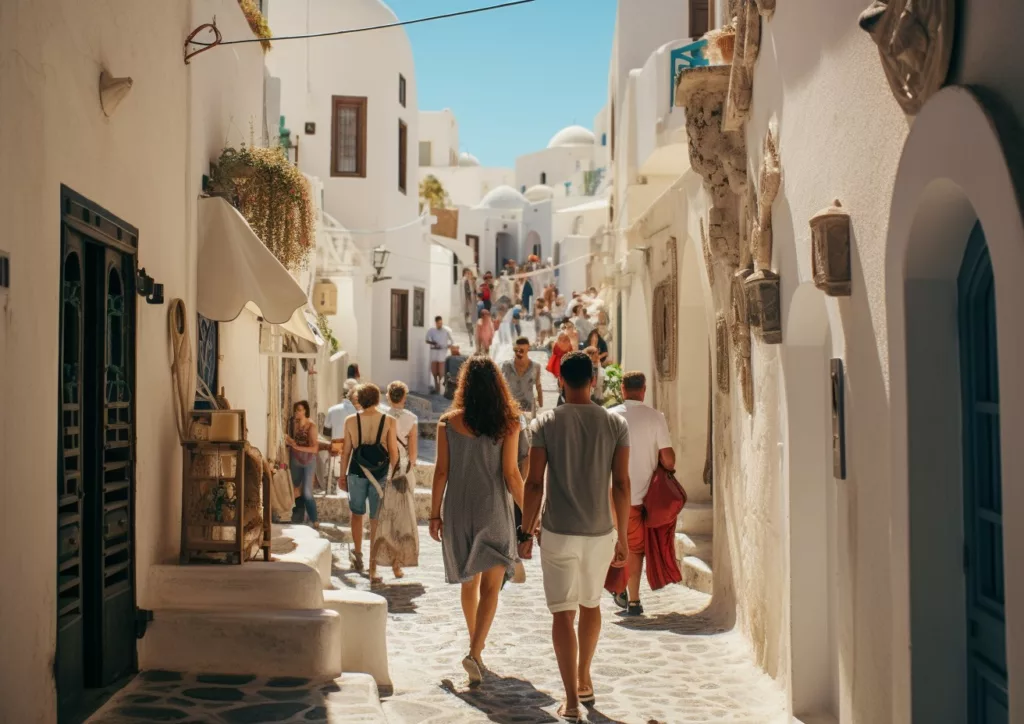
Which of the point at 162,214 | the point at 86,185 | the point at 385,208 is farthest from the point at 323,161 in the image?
the point at 86,185

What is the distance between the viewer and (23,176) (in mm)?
4785

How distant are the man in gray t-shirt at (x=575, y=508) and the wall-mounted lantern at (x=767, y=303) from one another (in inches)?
41.8

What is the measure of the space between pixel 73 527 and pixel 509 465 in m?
2.49

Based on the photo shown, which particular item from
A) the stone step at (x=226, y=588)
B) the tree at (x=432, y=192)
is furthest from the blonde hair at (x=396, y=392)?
the tree at (x=432, y=192)

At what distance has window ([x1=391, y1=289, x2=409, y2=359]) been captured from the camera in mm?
26406

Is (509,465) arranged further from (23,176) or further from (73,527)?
(23,176)

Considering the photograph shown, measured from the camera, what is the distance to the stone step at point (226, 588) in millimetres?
6992

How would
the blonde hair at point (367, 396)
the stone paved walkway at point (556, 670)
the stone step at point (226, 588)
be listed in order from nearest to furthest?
1. the stone paved walkway at point (556, 670)
2. the stone step at point (226, 588)
3. the blonde hair at point (367, 396)

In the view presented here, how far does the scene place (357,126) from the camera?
2494 centimetres

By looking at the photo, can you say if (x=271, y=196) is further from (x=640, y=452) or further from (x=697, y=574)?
(x=697, y=574)

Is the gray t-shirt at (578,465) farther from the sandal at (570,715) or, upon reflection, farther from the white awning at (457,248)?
the white awning at (457,248)

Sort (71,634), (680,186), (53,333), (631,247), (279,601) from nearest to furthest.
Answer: (53,333) → (71,634) → (279,601) → (680,186) → (631,247)

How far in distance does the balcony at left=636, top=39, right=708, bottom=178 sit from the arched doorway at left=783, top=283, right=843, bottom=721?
1132cm

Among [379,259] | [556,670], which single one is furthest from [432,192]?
[556,670]
